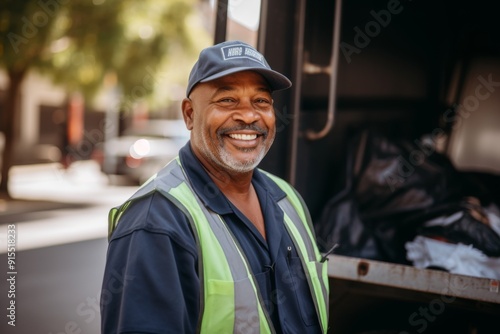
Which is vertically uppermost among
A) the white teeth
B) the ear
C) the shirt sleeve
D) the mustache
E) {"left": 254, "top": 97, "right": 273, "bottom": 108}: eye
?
{"left": 254, "top": 97, "right": 273, "bottom": 108}: eye

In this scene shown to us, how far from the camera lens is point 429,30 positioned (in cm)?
474

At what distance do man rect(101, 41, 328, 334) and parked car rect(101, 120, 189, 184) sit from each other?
1327 centimetres

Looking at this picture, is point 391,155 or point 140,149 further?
point 140,149

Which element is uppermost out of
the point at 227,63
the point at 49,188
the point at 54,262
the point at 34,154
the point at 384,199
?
the point at 227,63

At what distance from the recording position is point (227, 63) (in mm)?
1868

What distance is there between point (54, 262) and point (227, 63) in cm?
605

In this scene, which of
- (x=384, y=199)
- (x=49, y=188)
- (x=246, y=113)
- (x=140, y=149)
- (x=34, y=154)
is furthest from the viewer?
(x=34, y=154)

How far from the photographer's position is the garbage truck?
2775 mm

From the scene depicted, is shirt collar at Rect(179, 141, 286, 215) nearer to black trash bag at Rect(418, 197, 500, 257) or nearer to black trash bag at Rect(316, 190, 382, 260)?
black trash bag at Rect(316, 190, 382, 260)

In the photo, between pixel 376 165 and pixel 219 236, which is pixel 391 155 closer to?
pixel 376 165

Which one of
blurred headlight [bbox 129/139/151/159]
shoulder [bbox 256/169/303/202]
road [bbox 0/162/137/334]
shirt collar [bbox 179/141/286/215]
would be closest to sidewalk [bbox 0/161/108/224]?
road [bbox 0/162/137/334]

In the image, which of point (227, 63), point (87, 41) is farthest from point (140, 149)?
point (227, 63)

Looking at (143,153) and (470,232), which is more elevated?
(470,232)

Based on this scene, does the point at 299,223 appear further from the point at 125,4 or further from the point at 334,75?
the point at 125,4
